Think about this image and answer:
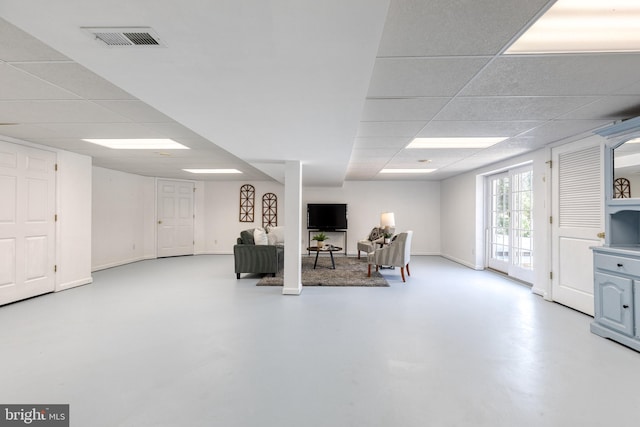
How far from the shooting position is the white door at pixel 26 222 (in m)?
3.64

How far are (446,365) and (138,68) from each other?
2.97 meters

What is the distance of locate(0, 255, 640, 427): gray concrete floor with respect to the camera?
5.59ft

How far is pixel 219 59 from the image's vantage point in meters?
1.46

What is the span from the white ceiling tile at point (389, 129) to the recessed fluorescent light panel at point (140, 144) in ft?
8.91

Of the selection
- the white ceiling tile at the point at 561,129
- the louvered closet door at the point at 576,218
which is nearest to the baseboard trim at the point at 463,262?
the louvered closet door at the point at 576,218

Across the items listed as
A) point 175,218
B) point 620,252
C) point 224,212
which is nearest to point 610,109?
point 620,252

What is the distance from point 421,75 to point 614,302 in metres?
2.91

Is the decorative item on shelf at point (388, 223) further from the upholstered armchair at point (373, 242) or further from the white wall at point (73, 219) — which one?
the white wall at point (73, 219)

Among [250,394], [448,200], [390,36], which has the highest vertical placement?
[390,36]

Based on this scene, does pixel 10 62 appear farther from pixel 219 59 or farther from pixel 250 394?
pixel 250 394

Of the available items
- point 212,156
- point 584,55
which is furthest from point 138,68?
point 212,156

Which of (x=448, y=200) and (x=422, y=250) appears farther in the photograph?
(x=422, y=250)

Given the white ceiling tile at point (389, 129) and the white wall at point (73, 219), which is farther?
the white wall at point (73, 219)

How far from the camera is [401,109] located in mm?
2633
